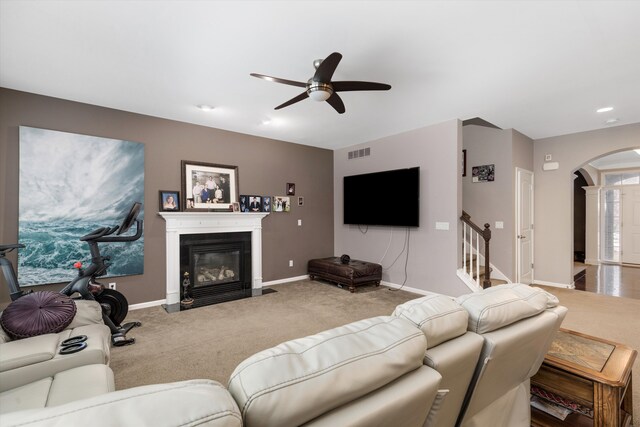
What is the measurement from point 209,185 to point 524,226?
18.0ft

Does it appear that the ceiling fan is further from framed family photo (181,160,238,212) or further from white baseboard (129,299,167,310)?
white baseboard (129,299,167,310)

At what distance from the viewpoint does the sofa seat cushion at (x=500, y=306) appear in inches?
49.4

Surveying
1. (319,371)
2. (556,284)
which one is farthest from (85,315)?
(556,284)

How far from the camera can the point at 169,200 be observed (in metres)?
4.50

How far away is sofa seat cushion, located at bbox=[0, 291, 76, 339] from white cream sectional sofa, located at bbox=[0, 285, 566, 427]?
87 centimetres

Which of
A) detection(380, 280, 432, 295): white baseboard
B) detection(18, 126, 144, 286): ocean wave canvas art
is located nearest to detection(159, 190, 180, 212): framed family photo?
detection(18, 126, 144, 286): ocean wave canvas art

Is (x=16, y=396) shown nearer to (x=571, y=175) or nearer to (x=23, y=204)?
(x=23, y=204)

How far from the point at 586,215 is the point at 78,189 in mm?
11151

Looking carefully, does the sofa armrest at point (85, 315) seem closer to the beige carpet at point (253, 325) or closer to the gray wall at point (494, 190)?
the beige carpet at point (253, 325)

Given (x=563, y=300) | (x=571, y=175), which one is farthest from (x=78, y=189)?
(x=571, y=175)

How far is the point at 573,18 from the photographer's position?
7.39 ft

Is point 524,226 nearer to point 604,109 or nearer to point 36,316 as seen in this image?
point 604,109

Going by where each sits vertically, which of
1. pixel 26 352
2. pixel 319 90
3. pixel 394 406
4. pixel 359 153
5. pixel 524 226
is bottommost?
pixel 26 352

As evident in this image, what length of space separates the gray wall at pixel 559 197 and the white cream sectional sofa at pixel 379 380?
16.1ft
